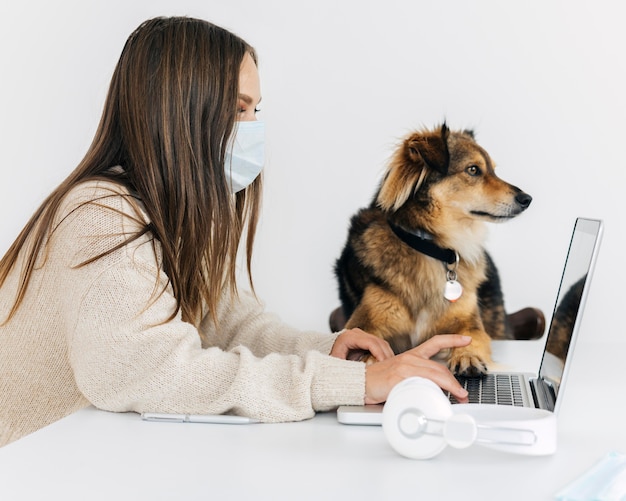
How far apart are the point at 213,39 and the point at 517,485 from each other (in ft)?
3.01

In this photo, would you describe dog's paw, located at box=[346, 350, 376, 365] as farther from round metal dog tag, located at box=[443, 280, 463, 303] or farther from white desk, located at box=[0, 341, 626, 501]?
round metal dog tag, located at box=[443, 280, 463, 303]

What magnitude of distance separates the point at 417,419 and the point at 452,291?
3.46 ft

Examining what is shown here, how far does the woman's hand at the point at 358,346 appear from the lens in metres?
1.44

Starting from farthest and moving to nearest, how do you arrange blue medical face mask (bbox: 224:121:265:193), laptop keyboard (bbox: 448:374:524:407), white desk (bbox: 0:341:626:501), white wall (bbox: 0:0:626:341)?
1. white wall (bbox: 0:0:626:341)
2. blue medical face mask (bbox: 224:121:265:193)
3. laptop keyboard (bbox: 448:374:524:407)
4. white desk (bbox: 0:341:626:501)

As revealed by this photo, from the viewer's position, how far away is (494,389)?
1454mm

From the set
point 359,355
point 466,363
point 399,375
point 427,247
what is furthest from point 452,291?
point 399,375

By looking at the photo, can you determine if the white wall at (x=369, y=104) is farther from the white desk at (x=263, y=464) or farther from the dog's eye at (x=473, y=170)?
the white desk at (x=263, y=464)

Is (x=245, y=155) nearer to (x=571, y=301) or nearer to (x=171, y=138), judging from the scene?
(x=171, y=138)

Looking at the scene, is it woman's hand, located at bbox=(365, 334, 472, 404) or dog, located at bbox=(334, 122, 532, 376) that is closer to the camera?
woman's hand, located at bbox=(365, 334, 472, 404)

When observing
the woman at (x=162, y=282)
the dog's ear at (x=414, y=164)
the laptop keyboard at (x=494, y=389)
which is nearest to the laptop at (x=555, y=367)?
the laptop keyboard at (x=494, y=389)

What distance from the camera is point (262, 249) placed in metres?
2.38

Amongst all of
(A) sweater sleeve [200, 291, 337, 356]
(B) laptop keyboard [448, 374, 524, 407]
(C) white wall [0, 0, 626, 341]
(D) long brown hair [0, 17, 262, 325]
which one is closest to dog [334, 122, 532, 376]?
Result: (C) white wall [0, 0, 626, 341]

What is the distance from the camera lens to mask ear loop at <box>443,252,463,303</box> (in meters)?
1.99

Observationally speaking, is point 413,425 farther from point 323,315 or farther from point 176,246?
point 323,315
